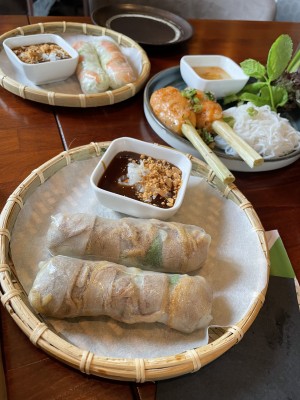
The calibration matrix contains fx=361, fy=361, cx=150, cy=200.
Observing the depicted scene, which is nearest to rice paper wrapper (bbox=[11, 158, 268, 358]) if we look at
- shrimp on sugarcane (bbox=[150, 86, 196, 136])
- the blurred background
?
shrimp on sugarcane (bbox=[150, 86, 196, 136])

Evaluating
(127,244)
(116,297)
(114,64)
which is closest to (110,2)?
(114,64)

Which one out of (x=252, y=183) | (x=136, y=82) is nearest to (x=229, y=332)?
(x=252, y=183)

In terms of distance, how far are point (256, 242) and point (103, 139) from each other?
2.66ft

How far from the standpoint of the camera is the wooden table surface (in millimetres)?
913

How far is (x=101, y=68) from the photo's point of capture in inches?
72.9

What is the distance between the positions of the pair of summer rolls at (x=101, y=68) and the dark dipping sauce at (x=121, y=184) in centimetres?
54

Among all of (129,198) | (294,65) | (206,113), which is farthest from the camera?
(294,65)

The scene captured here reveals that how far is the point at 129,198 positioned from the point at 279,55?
3.91 feet

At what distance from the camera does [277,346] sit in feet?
3.51

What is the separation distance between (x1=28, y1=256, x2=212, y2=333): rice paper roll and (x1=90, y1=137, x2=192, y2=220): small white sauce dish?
283mm

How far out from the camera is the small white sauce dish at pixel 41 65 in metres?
1.70

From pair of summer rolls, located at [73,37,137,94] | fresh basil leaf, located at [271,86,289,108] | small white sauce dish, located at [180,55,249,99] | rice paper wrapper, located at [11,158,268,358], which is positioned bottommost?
rice paper wrapper, located at [11,158,268,358]

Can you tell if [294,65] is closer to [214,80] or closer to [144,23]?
[214,80]

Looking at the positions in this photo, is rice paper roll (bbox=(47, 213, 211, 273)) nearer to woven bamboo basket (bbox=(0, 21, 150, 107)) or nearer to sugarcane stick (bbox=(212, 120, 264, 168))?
sugarcane stick (bbox=(212, 120, 264, 168))
